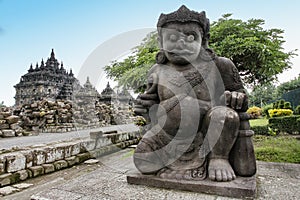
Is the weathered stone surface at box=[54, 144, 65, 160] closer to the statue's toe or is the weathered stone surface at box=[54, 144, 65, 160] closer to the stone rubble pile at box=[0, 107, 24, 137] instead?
the statue's toe

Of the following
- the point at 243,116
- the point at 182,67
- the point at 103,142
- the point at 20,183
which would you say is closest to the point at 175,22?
the point at 182,67

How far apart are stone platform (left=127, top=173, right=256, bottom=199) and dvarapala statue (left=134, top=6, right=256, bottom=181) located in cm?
6

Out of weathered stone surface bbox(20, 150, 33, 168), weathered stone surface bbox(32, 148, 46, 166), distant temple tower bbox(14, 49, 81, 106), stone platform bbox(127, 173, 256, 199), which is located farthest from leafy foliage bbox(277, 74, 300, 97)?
weathered stone surface bbox(20, 150, 33, 168)

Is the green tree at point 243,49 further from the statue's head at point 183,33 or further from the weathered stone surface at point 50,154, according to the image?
the statue's head at point 183,33

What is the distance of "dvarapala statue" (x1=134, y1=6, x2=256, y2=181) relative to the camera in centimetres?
188

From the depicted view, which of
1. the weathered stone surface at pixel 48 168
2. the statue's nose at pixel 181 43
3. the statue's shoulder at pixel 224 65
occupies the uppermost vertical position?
the statue's nose at pixel 181 43

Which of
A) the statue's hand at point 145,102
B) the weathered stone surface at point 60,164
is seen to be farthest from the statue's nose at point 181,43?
the weathered stone surface at point 60,164

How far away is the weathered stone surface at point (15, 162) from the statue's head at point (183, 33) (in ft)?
8.03

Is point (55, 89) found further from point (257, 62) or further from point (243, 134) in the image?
point (243, 134)

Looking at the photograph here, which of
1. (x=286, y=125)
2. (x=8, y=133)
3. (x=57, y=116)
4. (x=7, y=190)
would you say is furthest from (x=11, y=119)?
(x=286, y=125)

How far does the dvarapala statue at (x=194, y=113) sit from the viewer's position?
1.88 meters

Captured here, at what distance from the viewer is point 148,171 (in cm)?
197

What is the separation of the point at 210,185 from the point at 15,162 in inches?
101

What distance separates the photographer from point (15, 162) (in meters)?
2.88
